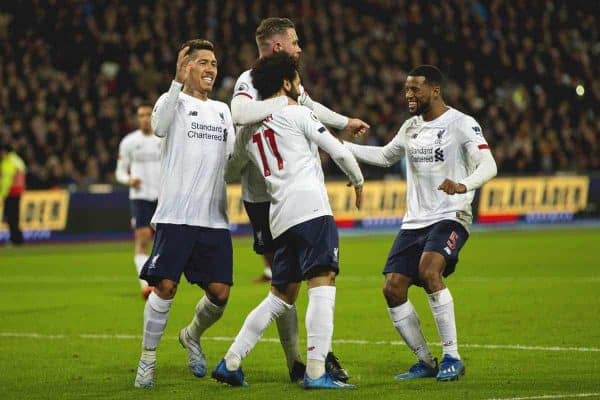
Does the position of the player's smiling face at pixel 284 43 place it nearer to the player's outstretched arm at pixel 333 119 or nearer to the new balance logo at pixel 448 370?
the player's outstretched arm at pixel 333 119

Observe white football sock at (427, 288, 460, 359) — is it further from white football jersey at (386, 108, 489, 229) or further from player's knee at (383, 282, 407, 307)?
white football jersey at (386, 108, 489, 229)

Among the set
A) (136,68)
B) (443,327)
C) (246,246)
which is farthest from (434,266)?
(136,68)

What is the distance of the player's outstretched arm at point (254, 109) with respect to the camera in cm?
816

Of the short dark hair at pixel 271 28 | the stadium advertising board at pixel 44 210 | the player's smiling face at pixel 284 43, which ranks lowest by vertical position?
the stadium advertising board at pixel 44 210

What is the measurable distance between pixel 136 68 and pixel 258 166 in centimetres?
2156

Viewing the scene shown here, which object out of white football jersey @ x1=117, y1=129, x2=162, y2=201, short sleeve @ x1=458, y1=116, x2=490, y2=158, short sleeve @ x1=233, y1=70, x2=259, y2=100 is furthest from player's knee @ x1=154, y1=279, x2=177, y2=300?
white football jersey @ x1=117, y1=129, x2=162, y2=201

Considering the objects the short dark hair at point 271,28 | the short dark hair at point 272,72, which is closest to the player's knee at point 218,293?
the short dark hair at point 272,72

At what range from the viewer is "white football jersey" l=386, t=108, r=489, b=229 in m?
8.92

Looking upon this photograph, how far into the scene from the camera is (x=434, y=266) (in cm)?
867

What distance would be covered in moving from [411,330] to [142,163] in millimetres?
8106

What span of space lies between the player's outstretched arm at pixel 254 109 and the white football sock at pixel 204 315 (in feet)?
4.80

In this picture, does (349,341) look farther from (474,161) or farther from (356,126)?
(356,126)

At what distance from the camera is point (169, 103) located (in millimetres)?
8461

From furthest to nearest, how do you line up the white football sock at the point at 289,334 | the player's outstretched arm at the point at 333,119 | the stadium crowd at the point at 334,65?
the stadium crowd at the point at 334,65 < the white football sock at the point at 289,334 < the player's outstretched arm at the point at 333,119
